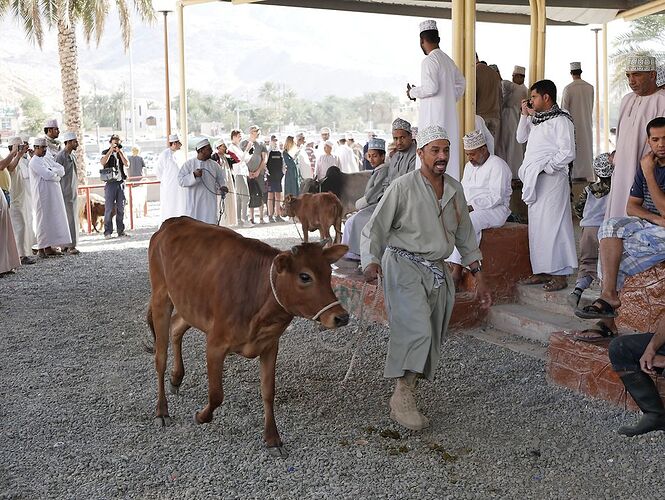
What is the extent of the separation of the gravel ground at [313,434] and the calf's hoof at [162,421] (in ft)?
0.17

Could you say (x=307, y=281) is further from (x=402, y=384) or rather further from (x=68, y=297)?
(x=68, y=297)

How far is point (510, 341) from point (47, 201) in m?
9.20

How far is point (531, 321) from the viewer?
7.03 metres

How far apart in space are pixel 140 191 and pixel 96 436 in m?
15.9

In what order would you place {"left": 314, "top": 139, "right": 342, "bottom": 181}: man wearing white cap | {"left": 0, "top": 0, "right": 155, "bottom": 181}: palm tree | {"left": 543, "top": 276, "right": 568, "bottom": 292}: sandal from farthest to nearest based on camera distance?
1. {"left": 0, "top": 0, "right": 155, "bottom": 181}: palm tree
2. {"left": 314, "top": 139, "right": 342, "bottom": 181}: man wearing white cap
3. {"left": 543, "top": 276, "right": 568, "bottom": 292}: sandal

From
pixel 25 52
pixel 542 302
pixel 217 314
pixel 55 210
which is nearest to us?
pixel 217 314

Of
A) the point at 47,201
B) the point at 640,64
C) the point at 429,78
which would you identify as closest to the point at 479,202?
the point at 429,78

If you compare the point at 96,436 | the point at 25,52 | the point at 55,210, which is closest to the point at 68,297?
the point at 55,210

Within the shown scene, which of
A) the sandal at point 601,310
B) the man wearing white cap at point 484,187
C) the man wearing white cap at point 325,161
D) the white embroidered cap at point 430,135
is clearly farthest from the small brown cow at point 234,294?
the man wearing white cap at point 325,161

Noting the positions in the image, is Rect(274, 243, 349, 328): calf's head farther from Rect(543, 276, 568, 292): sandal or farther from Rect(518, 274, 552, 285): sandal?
Rect(518, 274, 552, 285): sandal

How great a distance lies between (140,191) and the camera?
67.7 ft

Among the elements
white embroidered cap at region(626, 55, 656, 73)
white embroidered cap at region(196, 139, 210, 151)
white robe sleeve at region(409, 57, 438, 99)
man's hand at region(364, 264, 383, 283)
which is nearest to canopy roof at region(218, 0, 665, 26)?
white embroidered cap at region(196, 139, 210, 151)

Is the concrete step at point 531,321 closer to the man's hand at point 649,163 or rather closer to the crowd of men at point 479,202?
the crowd of men at point 479,202

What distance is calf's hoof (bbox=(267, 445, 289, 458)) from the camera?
4.82 metres
